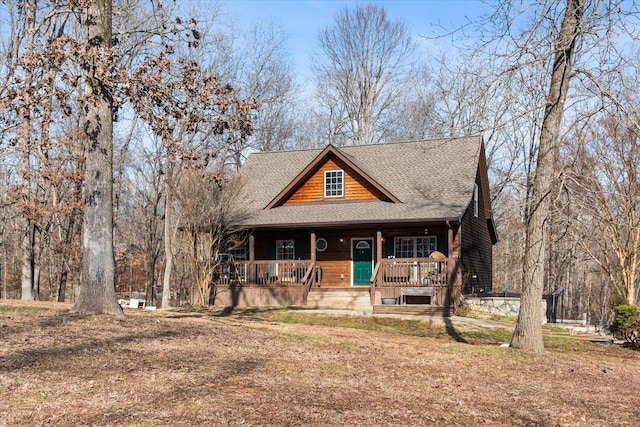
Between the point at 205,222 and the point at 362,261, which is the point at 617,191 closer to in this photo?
the point at 362,261

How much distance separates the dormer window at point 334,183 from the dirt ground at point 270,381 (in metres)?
13.3

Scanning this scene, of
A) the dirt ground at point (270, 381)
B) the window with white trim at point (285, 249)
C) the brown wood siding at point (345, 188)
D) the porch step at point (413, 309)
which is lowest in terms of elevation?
the porch step at point (413, 309)

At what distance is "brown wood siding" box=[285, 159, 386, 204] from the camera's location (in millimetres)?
24562

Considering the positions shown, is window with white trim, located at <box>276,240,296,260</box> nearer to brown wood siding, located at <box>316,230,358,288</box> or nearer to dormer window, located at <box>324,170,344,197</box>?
brown wood siding, located at <box>316,230,358,288</box>

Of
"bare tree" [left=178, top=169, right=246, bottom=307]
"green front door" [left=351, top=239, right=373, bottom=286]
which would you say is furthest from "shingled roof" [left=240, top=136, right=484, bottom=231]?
"green front door" [left=351, top=239, right=373, bottom=286]

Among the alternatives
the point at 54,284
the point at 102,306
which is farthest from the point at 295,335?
the point at 54,284

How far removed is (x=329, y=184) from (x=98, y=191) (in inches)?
553

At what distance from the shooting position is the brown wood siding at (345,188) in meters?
24.6

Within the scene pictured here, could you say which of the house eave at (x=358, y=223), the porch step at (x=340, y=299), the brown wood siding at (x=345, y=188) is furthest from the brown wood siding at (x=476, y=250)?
the porch step at (x=340, y=299)

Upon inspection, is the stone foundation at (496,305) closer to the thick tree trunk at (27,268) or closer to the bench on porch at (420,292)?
the bench on porch at (420,292)

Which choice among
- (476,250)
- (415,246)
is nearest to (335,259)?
(415,246)

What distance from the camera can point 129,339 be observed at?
953 centimetres

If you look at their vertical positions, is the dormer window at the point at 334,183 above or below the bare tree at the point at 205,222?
above

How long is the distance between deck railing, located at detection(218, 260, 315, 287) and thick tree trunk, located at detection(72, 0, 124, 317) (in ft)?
37.8
